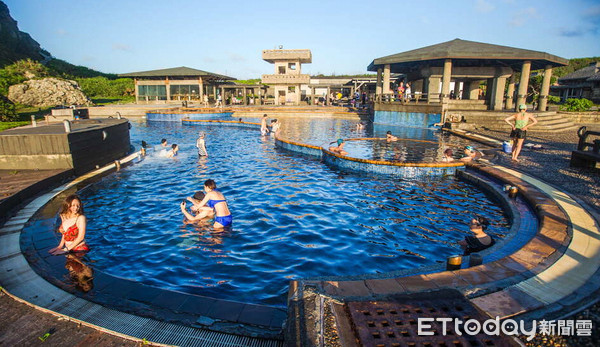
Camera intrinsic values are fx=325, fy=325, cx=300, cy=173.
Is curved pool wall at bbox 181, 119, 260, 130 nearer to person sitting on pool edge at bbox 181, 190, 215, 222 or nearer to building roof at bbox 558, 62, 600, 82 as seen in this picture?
person sitting on pool edge at bbox 181, 190, 215, 222

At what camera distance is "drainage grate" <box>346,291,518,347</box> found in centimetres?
301

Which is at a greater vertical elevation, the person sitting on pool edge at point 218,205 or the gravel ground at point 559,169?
the gravel ground at point 559,169

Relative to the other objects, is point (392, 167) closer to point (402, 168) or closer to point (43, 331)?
point (402, 168)

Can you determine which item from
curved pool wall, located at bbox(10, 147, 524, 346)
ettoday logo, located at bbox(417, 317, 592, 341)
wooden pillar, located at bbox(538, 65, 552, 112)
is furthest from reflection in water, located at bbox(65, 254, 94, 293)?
wooden pillar, located at bbox(538, 65, 552, 112)

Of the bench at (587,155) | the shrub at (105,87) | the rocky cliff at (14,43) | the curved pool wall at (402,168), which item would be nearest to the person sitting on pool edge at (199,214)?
the curved pool wall at (402,168)

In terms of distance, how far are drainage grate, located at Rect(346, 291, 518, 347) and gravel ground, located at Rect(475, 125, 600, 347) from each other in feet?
1.91

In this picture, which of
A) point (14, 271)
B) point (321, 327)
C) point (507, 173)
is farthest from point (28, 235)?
point (507, 173)

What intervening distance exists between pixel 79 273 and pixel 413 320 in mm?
5205

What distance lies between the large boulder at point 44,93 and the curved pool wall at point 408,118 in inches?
1470

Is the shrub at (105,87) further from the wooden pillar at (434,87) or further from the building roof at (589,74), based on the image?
the building roof at (589,74)

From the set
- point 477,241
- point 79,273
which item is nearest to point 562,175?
point 477,241

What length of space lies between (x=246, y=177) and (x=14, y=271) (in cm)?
811

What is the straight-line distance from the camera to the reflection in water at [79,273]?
495cm

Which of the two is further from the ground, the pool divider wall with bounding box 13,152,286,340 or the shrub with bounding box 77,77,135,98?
the shrub with bounding box 77,77,135,98
